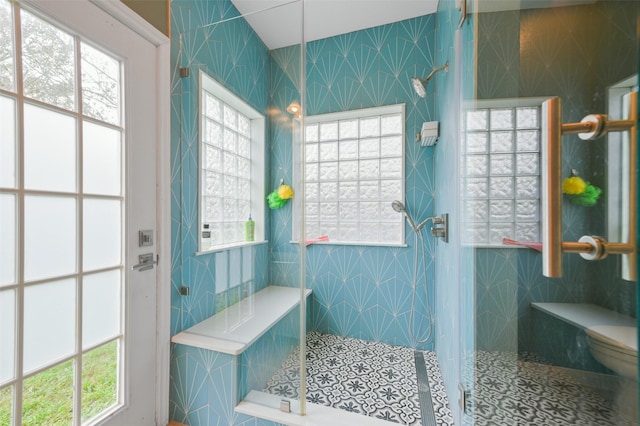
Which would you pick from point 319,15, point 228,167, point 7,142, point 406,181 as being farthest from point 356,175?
point 7,142

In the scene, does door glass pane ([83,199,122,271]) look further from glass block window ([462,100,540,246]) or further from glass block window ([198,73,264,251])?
glass block window ([462,100,540,246])

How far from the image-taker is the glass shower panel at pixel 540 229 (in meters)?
0.48

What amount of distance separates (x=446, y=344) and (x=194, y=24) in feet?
8.59

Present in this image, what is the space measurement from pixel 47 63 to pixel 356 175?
6.74 feet

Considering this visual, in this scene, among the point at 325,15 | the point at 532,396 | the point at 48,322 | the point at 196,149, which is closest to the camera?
the point at 532,396

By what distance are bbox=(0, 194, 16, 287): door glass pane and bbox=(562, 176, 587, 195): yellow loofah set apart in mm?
1591

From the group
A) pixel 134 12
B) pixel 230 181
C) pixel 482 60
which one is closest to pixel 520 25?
pixel 482 60

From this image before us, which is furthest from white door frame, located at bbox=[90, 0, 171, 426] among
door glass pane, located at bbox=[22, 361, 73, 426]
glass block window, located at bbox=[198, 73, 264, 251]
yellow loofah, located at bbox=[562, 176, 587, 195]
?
yellow loofah, located at bbox=[562, 176, 587, 195]

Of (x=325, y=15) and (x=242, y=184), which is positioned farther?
(x=325, y=15)

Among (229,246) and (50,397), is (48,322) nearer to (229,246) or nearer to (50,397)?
(50,397)

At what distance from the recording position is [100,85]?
3.65 feet

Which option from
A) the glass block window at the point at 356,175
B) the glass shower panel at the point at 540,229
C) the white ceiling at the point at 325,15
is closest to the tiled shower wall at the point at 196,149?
the white ceiling at the point at 325,15

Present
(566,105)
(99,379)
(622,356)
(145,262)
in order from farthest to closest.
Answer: (145,262) < (99,379) < (566,105) < (622,356)

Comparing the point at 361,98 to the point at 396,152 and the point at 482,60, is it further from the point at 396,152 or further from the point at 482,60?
the point at 482,60
